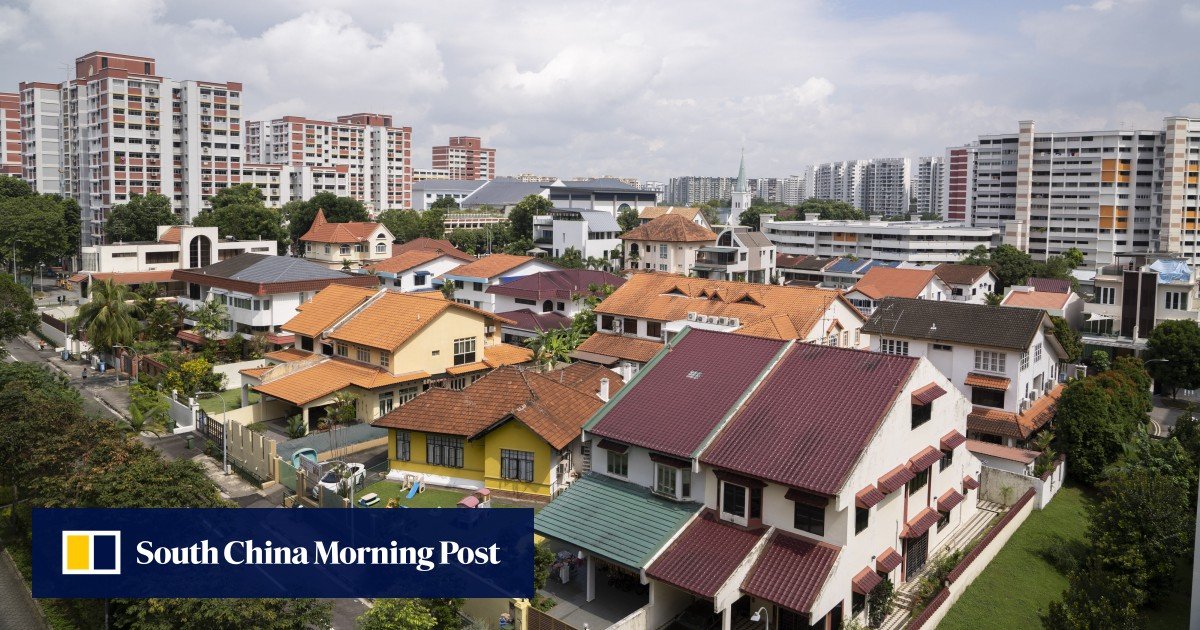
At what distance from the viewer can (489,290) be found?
62062mm

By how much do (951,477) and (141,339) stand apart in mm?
48124

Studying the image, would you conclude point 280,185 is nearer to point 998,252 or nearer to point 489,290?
point 489,290

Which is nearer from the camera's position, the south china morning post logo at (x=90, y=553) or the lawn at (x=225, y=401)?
the south china morning post logo at (x=90, y=553)

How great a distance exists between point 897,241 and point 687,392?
269 ft

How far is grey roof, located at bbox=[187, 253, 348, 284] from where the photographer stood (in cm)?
5197

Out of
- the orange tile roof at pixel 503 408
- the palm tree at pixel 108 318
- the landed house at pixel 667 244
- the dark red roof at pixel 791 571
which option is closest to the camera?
the dark red roof at pixel 791 571

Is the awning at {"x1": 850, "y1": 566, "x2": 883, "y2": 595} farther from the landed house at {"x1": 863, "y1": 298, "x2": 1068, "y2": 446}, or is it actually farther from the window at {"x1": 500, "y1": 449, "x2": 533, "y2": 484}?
the landed house at {"x1": 863, "y1": 298, "x2": 1068, "y2": 446}

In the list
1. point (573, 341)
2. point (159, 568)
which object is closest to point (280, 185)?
point (573, 341)

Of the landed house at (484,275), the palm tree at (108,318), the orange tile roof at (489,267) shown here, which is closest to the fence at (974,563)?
the landed house at (484,275)

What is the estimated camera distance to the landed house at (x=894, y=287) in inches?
2704

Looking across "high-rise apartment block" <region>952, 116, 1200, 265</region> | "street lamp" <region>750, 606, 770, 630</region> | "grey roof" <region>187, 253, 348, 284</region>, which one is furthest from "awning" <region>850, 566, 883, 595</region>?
"high-rise apartment block" <region>952, 116, 1200, 265</region>

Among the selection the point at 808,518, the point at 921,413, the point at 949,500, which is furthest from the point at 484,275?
the point at 808,518

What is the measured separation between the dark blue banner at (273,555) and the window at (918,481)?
11.2 meters

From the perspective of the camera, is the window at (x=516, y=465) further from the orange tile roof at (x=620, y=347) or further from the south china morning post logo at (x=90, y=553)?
the orange tile roof at (x=620, y=347)
